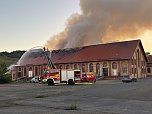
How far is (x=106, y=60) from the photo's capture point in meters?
80.6

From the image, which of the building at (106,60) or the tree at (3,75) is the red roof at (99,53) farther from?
the tree at (3,75)

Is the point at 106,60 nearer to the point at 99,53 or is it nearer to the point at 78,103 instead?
the point at 99,53

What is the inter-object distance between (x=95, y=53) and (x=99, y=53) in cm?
144

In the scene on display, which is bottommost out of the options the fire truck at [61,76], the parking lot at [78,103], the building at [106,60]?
the parking lot at [78,103]

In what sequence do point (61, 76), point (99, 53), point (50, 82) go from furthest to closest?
point (99, 53) < point (61, 76) < point (50, 82)

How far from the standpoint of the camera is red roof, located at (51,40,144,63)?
3140 inches

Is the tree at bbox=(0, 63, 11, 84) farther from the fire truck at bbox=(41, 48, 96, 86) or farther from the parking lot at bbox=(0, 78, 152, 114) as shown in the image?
the parking lot at bbox=(0, 78, 152, 114)

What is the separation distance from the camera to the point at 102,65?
81625 millimetres

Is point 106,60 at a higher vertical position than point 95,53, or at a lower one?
lower

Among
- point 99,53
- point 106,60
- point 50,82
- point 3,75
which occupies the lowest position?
point 50,82

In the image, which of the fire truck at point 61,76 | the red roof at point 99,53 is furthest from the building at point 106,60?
the fire truck at point 61,76

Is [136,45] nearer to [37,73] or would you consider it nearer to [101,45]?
[101,45]

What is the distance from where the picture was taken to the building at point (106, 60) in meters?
78.2

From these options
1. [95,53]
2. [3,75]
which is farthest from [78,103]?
[95,53]
